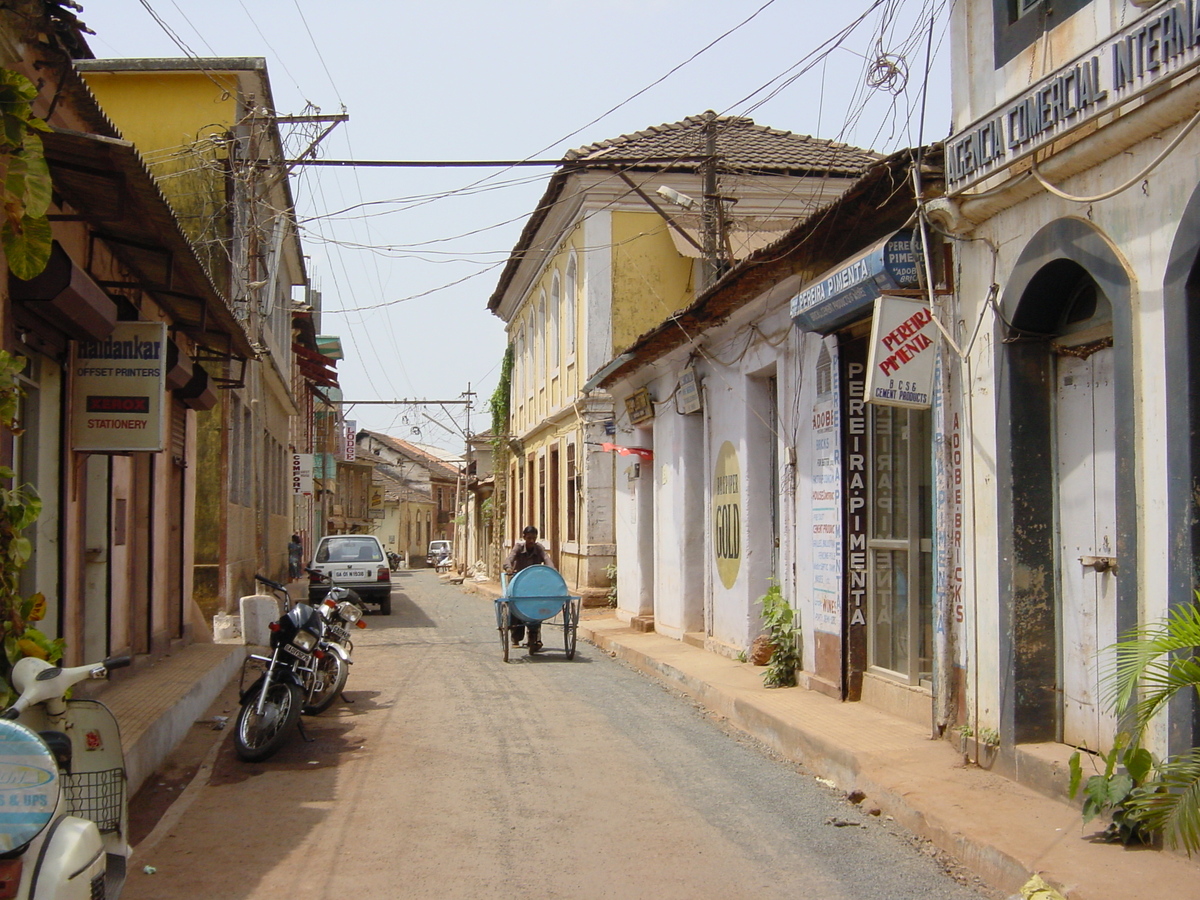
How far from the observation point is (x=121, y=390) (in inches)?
347

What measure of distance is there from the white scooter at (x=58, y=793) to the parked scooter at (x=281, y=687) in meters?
3.31

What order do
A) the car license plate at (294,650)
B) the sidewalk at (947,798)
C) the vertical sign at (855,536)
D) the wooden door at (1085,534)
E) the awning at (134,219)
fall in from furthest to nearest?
the vertical sign at (855,536) < the car license plate at (294,650) < the awning at (134,219) < the wooden door at (1085,534) < the sidewalk at (947,798)

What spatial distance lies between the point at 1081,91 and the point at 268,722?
6.35 meters

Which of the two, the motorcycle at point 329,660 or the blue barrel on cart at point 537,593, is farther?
the blue barrel on cart at point 537,593

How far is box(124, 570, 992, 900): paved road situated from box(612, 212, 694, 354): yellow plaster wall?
11.7 m

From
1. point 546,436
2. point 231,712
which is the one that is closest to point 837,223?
point 231,712

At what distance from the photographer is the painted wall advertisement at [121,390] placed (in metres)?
8.68

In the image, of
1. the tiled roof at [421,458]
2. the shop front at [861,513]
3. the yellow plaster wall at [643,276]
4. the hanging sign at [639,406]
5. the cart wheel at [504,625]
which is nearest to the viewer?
the shop front at [861,513]

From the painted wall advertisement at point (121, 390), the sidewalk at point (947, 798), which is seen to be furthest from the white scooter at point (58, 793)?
the painted wall advertisement at point (121, 390)

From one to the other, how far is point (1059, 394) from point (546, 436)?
20579 millimetres

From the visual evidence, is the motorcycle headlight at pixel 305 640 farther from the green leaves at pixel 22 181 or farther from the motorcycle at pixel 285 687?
the green leaves at pixel 22 181

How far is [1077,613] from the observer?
6340 mm

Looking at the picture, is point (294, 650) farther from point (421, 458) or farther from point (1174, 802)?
point (421, 458)

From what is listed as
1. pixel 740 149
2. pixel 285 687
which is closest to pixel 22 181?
pixel 285 687
